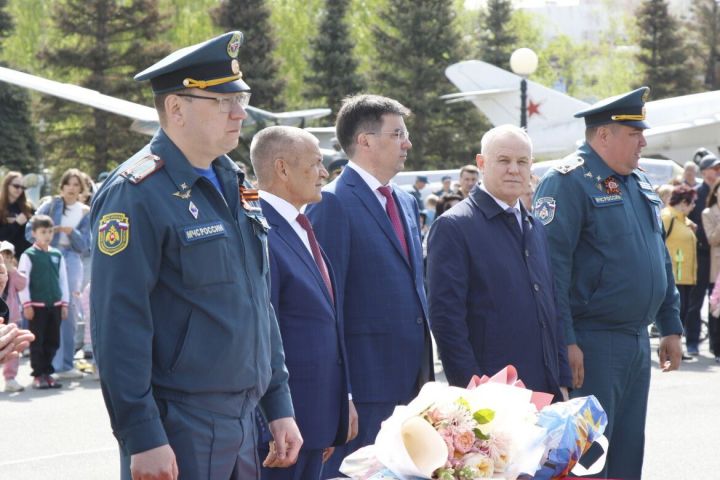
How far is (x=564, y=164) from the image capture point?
19.3ft

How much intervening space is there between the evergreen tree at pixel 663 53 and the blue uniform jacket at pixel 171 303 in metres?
54.3

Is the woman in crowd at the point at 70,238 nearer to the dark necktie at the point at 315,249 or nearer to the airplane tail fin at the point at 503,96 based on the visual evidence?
the dark necktie at the point at 315,249

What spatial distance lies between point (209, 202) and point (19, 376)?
30.3 ft

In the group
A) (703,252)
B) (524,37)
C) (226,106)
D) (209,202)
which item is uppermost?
(524,37)

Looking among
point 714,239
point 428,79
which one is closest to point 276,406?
point 714,239

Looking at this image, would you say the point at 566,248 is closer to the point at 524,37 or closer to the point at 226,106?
the point at 226,106

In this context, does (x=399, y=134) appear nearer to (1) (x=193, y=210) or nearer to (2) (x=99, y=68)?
(1) (x=193, y=210)

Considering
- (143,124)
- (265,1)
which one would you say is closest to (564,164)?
(143,124)

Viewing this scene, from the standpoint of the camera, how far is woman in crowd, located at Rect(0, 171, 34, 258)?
44.7 ft

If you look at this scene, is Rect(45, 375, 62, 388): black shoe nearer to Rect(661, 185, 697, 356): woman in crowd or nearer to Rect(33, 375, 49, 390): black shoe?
Rect(33, 375, 49, 390): black shoe

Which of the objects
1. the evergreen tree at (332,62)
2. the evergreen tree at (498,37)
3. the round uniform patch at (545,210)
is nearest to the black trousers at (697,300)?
the round uniform patch at (545,210)

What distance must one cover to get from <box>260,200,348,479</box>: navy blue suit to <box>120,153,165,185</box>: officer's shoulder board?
122cm

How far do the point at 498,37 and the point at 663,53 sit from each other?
7.95m

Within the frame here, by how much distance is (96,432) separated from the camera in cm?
904
